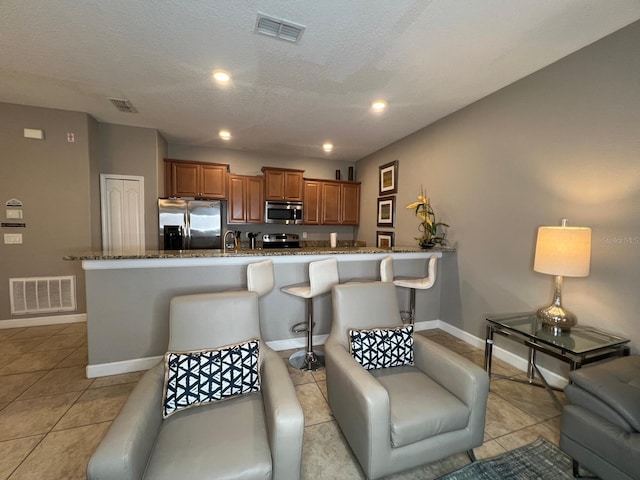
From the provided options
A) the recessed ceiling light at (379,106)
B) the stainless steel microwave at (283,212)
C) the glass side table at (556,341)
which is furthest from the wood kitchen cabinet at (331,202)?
the glass side table at (556,341)

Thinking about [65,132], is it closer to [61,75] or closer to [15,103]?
[15,103]

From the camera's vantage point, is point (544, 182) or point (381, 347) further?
point (544, 182)

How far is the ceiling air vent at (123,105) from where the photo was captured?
3.10m

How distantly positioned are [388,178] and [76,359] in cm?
471

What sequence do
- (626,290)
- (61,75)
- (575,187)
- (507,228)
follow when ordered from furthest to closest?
(507,228)
(61,75)
(575,187)
(626,290)

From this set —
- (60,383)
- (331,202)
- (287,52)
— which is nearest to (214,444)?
(60,383)

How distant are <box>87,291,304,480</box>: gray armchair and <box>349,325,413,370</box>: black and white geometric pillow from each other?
1.80ft

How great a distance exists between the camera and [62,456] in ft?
5.20

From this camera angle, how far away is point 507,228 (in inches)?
109

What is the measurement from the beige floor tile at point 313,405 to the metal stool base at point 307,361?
9.7 inches

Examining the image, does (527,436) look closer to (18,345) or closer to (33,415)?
(33,415)

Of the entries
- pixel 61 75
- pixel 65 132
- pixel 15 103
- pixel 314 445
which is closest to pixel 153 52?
pixel 61 75

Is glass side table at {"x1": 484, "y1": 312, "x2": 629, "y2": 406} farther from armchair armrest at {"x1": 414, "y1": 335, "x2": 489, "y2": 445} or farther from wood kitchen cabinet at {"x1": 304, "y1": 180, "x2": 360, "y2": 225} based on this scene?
wood kitchen cabinet at {"x1": 304, "y1": 180, "x2": 360, "y2": 225}

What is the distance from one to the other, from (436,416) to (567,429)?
76 centimetres
